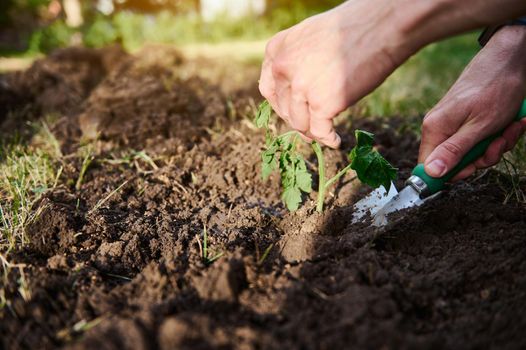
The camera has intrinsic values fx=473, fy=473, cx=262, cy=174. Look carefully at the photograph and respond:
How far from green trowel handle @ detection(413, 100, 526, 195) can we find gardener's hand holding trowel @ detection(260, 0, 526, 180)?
0.02 meters

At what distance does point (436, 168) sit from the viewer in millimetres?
1781

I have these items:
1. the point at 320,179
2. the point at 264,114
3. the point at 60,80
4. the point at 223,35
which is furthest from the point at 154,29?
the point at 320,179

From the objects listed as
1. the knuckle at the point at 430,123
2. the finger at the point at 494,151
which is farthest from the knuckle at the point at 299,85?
the finger at the point at 494,151

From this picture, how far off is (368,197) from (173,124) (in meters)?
1.57

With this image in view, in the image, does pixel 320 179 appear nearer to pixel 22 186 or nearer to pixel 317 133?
pixel 317 133

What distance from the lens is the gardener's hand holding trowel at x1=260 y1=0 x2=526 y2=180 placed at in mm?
1343

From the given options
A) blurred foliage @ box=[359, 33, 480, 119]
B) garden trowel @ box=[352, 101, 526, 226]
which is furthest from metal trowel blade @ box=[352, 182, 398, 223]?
blurred foliage @ box=[359, 33, 480, 119]

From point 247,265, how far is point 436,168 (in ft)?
2.64

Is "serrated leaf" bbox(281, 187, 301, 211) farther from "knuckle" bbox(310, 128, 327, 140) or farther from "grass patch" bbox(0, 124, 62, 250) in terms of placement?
"grass patch" bbox(0, 124, 62, 250)

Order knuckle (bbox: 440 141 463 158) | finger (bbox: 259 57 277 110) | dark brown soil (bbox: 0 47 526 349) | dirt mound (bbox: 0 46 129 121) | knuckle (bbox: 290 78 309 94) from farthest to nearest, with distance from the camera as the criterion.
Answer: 1. dirt mound (bbox: 0 46 129 121)
2. knuckle (bbox: 440 141 463 158)
3. finger (bbox: 259 57 277 110)
4. knuckle (bbox: 290 78 309 94)
5. dark brown soil (bbox: 0 47 526 349)

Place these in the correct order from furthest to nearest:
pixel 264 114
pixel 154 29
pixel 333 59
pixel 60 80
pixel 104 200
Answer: pixel 154 29, pixel 60 80, pixel 104 200, pixel 264 114, pixel 333 59

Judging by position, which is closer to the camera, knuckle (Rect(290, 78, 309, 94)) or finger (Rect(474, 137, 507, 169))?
knuckle (Rect(290, 78, 309, 94))

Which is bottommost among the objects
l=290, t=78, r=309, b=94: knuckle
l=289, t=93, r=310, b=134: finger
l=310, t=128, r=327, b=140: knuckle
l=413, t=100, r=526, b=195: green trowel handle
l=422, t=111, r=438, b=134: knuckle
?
l=413, t=100, r=526, b=195: green trowel handle

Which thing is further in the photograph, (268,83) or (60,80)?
(60,80)
